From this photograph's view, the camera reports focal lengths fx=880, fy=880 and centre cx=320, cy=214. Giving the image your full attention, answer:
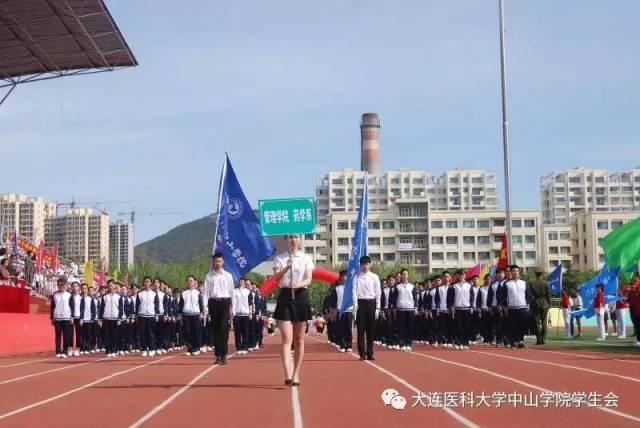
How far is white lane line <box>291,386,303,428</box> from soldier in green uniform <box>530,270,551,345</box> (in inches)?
525

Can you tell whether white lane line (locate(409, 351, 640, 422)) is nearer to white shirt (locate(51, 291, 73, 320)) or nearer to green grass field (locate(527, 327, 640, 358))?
green grass field (locate(527, 327, 640, 358))

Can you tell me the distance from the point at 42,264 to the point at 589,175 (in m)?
145

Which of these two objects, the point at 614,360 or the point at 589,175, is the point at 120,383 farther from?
the point at 589,175

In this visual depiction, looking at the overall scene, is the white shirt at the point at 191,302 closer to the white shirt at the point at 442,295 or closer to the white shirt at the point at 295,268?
the white shirt at the point at 442,295

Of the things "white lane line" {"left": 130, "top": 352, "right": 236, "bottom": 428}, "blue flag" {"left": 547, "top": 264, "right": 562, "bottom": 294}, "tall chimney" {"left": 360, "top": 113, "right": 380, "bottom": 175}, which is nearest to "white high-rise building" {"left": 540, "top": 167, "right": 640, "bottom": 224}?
"tall chimney" {"left": 360, "top": 113, "right": 380, "bottom": 175}

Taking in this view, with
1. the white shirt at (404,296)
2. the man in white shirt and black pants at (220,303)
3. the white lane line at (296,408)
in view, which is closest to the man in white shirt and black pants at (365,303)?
the man in white shirt and black pants at (220,303)

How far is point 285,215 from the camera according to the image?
15.4 meters

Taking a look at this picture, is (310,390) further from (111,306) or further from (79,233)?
(79,233)

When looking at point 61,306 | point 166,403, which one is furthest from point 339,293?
point 166,403

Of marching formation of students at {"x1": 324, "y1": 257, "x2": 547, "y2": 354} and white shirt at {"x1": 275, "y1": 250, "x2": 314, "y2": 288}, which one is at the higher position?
white shirt at {"x1": 275, "y1": 250, "x2": 314, "y2": 288}

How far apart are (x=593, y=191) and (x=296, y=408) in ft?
543

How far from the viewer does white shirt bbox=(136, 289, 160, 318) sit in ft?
69.2

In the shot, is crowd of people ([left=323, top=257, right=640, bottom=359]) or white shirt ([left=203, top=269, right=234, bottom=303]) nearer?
white shirt ([left=203, top=269, right=234, bottom=303])

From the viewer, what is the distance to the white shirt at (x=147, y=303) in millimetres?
21078
